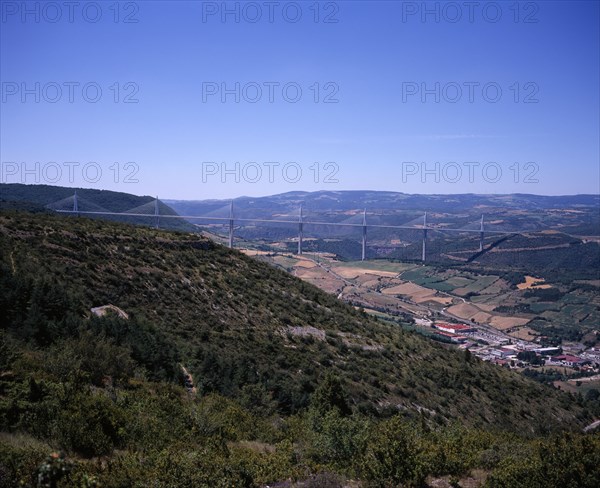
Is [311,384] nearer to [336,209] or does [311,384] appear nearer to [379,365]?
[379,365]

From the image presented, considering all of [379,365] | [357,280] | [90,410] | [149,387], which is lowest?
[357,280]

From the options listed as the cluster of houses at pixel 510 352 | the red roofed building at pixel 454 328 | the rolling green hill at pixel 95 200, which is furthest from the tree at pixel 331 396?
the rolling green hill at pixel 95 200

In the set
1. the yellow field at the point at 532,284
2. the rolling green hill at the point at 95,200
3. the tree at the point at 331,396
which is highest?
the rolling green hill at the point at 95,200

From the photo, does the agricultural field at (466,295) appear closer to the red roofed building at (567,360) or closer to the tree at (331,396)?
the red roofed building at (567,360)

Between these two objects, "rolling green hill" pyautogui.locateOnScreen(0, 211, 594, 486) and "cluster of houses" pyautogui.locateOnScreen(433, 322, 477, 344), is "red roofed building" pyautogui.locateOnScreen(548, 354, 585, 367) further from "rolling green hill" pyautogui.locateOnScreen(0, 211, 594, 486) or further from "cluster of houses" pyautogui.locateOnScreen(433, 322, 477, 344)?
"rolling green hill" pyautogui.locateOnScreen(0, 211, 594, 486)

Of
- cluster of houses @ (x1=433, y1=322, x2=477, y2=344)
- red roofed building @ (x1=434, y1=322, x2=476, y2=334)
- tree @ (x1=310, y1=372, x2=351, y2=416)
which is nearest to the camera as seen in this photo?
tree @ (x1=310, y1=372, x2=351, y2=416)

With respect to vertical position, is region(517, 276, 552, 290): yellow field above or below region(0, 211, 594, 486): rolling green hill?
below

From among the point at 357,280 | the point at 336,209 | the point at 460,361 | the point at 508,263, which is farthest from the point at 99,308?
the point at 336,209

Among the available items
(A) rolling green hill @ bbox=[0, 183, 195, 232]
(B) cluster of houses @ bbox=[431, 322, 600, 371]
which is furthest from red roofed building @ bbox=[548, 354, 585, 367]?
(A) rolling green hill @ bbox=[0, 183, 195, 232]
